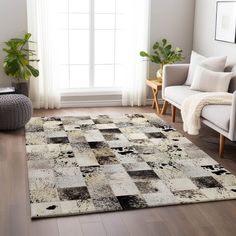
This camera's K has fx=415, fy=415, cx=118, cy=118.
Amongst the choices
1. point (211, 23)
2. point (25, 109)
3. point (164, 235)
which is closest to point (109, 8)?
point (211, 23)

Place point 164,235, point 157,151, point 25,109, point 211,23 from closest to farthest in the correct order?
1. point 164,235
2. point 157,151
3. point 25,109
4. point 211,23

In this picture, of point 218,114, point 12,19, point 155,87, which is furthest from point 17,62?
point 218,114

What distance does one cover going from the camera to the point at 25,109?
4617 millimetres

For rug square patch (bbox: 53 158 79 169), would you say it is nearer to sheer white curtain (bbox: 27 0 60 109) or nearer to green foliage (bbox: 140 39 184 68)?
sheer white curtain (bbox: 27 0 60 109)

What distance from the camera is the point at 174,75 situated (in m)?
5.26

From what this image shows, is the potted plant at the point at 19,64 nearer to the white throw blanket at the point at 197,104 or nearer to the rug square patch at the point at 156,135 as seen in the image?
the rug square patch at the point at 156,135

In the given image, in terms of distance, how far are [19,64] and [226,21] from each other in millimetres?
2640

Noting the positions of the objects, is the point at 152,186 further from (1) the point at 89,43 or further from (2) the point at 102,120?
(1) the point at 89,43

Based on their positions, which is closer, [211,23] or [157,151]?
[157,151]

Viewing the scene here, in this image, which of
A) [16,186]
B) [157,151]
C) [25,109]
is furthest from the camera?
[25,109]

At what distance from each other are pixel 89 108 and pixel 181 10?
1940 millimetres

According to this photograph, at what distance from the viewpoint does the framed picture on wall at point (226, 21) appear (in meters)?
4.98

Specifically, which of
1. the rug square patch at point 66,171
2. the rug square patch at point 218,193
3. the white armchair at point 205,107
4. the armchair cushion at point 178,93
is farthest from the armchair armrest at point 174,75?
the rug square patch at point 218,193

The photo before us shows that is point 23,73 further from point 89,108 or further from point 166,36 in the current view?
point 166,36
